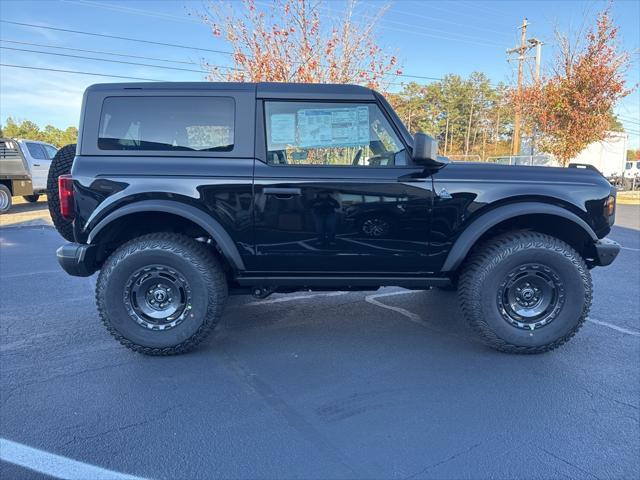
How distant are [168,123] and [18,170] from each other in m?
11.6

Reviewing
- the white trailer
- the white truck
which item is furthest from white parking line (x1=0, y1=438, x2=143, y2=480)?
the white trailer

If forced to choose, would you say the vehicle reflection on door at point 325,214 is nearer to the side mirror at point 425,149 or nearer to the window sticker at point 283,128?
the window sticker at point 283,128

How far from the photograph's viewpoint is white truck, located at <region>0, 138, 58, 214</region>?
11812mm

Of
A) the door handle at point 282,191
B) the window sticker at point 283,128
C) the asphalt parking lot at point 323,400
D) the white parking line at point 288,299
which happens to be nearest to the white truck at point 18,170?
Answer: the asphalt parking lot at point 323,400

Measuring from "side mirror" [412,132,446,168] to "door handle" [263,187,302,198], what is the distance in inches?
35.2

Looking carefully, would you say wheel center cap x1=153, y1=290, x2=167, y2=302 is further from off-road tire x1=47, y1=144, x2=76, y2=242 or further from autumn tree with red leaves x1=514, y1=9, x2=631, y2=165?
autumn tree with red leaves x1=514, y1=9, x2=631, y2=165

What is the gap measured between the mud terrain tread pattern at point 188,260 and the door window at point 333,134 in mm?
977

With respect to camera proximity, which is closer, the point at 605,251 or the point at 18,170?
the point at 605,251

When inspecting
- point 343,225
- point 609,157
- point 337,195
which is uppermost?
point 609,157

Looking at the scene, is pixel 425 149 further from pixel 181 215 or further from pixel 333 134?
pixel 181 215

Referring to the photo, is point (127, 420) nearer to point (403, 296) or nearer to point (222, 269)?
point (222, 269)

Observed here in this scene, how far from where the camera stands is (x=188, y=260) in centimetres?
313

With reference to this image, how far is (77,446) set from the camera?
2209 millimetres

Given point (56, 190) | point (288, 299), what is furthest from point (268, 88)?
point (288, 299)
